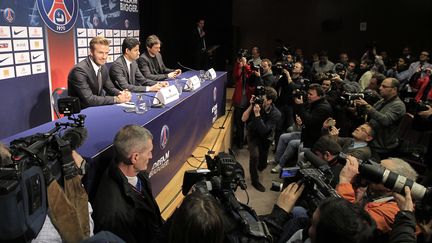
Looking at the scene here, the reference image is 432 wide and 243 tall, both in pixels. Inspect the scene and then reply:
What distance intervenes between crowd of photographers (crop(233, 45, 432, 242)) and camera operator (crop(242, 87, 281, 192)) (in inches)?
0.4

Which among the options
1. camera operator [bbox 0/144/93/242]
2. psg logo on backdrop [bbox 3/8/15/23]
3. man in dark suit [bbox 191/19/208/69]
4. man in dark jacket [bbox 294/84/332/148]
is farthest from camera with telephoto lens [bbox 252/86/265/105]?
man in dark suit [bbox 191/19/208/69]

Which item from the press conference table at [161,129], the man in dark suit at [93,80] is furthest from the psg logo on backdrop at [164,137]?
the man in dark suit at [93,80]

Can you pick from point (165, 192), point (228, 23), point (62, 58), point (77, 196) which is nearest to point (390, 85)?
point (165, 192)

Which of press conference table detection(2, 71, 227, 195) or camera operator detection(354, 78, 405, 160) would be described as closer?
press conference table detection(2, 71, 227, 195)

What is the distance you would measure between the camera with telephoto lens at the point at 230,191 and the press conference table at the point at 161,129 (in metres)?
0.48

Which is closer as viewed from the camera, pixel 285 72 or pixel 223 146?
pixel 223 146

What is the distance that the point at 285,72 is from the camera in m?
4.79

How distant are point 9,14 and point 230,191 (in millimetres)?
2915

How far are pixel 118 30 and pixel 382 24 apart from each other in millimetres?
7752

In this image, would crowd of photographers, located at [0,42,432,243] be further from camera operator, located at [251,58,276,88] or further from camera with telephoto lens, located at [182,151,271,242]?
camera operator, located at [251,58,276,88]

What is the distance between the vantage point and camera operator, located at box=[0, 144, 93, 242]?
115 cm

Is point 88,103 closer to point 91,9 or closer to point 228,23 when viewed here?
point 91,9

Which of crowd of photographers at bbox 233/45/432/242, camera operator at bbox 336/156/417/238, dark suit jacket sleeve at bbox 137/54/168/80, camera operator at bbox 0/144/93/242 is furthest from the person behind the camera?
dark suit jacket sleeve at bbox 137/54/168/80

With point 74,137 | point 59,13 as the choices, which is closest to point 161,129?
point 74,137
